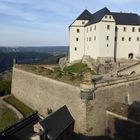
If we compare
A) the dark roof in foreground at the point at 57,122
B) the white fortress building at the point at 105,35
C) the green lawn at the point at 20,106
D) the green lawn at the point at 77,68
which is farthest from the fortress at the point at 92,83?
the green lawn at the point at 77,68

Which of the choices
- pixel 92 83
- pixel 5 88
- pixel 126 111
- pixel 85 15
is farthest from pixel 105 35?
pixel 126 111

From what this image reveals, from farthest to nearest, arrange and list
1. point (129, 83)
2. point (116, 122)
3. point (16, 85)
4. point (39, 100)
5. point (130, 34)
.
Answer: point (130, 34) → point (16, 85) → point (39, 100) → point (129, 83) → point (116, 122)

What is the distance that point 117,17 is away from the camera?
46938mm

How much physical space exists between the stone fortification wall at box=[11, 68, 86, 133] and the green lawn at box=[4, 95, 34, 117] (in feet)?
1.73

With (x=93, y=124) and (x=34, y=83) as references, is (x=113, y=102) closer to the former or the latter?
(x=93, y=124)

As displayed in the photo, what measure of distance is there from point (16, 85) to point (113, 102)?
16.9m

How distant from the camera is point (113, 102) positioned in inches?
1005

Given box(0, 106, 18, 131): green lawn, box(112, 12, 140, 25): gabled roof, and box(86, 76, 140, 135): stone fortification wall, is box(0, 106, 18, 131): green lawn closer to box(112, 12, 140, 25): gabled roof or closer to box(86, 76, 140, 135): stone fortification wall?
box(86, 76, 140, 135): stone fortification wall

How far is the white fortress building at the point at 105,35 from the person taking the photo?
43125 millimetres

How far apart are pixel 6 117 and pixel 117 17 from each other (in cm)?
2796

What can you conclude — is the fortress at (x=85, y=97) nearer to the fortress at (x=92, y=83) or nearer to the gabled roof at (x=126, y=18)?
the fortress at (x=92, y=83)

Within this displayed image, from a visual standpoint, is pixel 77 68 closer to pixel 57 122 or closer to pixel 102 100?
pixel 102 100

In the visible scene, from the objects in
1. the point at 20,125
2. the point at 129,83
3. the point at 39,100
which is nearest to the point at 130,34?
the point at 129,83

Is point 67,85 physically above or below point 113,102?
above
